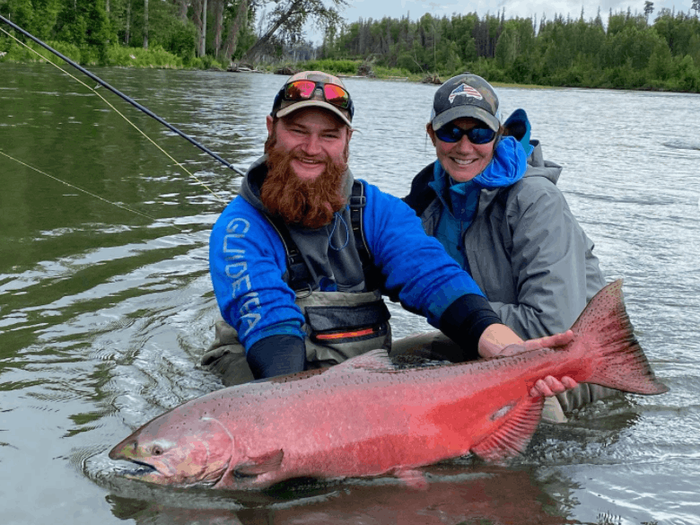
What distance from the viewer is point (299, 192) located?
3.70 m

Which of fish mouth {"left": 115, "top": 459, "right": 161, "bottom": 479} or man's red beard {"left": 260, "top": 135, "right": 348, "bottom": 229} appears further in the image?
man's red beard {"left": 260, "top": 135, "right": 348, "bottom": 229}

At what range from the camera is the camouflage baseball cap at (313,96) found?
3.70 m

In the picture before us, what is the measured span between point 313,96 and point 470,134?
101 centimetres

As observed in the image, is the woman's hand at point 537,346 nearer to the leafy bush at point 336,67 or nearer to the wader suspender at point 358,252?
the wader suspender at point 358,252

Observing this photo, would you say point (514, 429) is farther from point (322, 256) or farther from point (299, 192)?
point (299, 192)

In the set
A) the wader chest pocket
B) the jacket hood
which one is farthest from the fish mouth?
the jacket hood

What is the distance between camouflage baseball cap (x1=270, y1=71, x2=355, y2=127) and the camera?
3.70 m

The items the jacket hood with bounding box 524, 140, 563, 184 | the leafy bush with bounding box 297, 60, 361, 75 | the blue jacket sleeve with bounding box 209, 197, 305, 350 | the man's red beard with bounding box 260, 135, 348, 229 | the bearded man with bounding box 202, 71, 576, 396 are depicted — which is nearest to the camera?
the blue jacket sleeve with bounding box 209, 197, 305, 350

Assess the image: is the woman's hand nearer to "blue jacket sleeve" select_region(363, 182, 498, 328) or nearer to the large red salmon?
the large red salmon

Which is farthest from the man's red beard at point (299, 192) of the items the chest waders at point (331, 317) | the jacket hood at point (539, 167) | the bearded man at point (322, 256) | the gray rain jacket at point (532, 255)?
the jacket hood at point (539, 167)

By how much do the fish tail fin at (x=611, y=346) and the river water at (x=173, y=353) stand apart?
1.57 feet

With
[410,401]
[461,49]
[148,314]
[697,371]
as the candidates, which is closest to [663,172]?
[697,371]

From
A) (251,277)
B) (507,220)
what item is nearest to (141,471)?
(251,277)

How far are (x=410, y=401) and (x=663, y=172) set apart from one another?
12.9m
